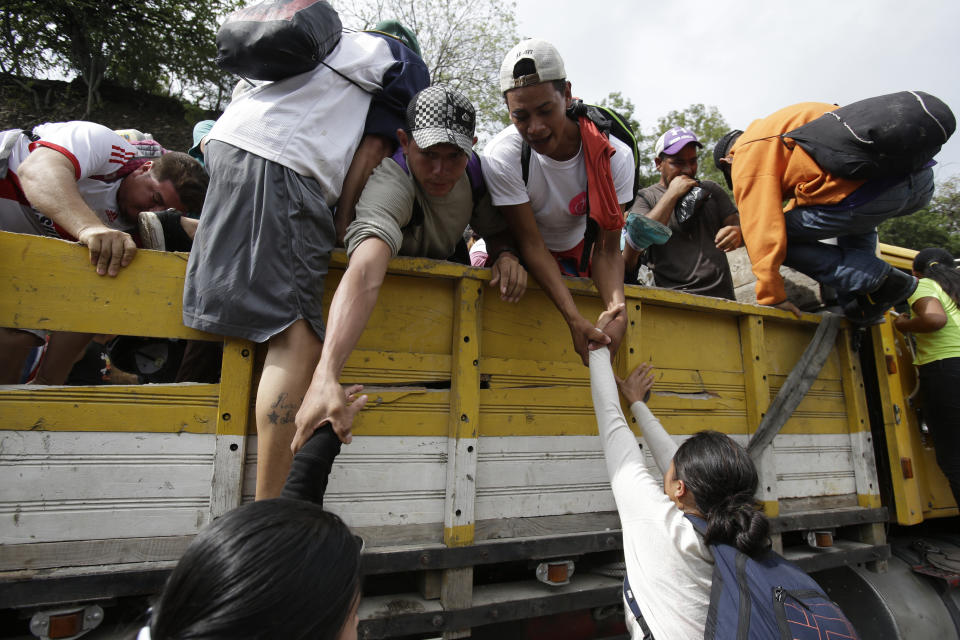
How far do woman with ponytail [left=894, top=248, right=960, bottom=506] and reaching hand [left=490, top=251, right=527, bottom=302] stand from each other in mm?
2555

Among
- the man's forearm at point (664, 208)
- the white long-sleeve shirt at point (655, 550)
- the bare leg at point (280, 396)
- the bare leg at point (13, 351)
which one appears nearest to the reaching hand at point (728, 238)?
the man's forearm at point (664, 208)

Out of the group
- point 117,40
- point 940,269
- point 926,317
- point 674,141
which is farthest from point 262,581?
point 117,40

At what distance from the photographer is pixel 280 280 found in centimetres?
145

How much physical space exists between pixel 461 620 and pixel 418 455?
0.49 meters

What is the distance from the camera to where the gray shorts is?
1418 mm

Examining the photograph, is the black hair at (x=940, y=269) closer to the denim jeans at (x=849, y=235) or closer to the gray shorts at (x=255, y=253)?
the denim jeans at (x=849, y=235)

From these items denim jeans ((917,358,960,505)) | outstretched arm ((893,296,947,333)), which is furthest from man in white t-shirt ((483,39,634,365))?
denim jeans ((917,358,960,505))

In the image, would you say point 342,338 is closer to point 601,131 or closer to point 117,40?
point 601,131

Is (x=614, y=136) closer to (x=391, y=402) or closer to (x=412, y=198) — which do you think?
(x=412, y=198)

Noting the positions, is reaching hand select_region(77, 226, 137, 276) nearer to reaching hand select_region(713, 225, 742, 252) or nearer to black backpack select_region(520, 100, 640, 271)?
black backpack select_region(520, 100, 640, 271)

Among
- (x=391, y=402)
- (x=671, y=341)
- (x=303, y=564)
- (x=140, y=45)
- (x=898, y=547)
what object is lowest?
(x=898, y=547)

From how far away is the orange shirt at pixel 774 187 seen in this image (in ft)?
8.55

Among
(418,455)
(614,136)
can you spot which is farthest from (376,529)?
(614,136)

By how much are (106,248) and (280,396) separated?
1.94ft
